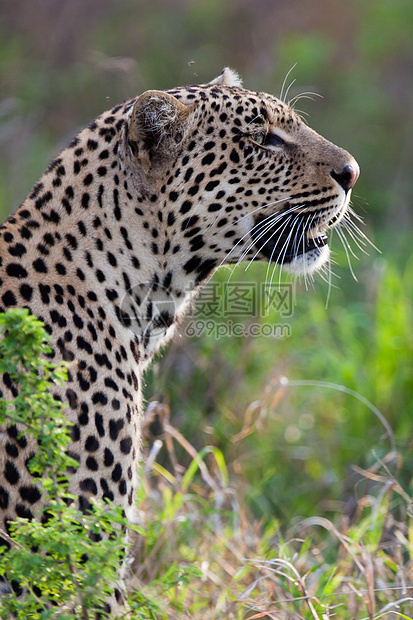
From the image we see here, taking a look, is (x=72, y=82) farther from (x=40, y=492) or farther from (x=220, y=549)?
(x=40, y=492)

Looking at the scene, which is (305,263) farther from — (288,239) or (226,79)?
(226,79)

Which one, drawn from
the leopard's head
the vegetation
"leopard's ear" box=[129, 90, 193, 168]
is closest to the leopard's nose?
the leopard's head

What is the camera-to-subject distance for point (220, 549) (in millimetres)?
5023

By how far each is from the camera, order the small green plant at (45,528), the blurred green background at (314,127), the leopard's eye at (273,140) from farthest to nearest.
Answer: the blurred green background at (314,127), the leopard's eye at (273,140), the small green plant at (45,528)

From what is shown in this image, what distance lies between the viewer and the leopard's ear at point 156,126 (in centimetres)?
388

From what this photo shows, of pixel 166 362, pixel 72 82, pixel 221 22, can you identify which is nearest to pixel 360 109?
pixel 221 22

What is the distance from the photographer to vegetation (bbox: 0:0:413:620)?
14.8 feet

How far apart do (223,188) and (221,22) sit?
12249mm

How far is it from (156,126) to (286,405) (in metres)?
4.03

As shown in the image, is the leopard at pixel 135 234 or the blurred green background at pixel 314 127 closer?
the leopard at pixel 135 234

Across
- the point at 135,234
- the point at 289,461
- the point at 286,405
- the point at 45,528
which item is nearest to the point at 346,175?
the point at 135,234

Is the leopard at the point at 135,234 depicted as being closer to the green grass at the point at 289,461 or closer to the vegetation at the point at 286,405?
the vegetation at the point at 286,405

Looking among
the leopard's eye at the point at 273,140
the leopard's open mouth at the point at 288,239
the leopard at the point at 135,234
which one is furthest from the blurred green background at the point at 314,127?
the leopard's open mouth at the point at 288,239

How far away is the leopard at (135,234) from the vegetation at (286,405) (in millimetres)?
690
